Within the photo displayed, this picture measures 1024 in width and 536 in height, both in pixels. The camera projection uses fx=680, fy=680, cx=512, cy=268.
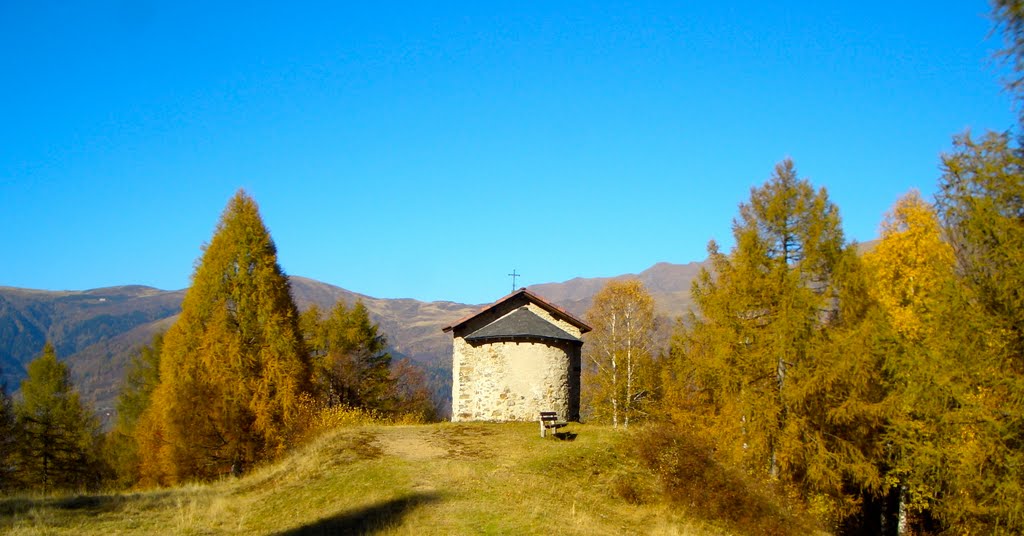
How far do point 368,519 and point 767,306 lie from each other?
514 inches

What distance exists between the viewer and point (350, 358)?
41875 millimetres

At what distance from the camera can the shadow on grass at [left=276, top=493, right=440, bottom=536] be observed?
570 inches

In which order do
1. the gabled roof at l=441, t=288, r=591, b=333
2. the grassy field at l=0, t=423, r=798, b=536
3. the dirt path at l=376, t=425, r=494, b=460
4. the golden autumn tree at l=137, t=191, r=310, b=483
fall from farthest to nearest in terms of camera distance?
the gabled roof at l=441, t=288, r=591, b=333
the golden autumn tree at l=137, t=191, r=310, b=483
the dirt path at l=376, t=425, r=494, b=460
the grassy field at l=0, t=423, r=798, b=536

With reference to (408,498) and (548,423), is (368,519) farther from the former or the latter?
(548,423)

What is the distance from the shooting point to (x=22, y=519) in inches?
594

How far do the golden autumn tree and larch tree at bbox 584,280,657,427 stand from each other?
16.8m

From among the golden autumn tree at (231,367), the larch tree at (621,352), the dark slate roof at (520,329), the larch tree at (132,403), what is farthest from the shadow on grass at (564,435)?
the larch tree at (132,403)

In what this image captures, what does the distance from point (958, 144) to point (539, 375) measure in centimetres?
1712

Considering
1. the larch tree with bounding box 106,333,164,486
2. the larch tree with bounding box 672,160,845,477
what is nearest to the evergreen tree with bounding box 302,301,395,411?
the larch tree with bounding box 106,333,164,486

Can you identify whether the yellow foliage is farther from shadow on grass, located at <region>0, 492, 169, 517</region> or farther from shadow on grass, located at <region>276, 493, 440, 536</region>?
shadow on grass, located at <region>0, 492, 169, 517</region>

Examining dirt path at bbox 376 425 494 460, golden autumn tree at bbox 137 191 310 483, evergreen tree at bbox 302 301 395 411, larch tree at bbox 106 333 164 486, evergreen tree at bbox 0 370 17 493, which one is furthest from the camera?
evergreen tree at bbox 302 301 395 411

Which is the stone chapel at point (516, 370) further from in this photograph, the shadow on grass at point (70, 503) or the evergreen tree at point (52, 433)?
the evergreen tree at point (52, 433)

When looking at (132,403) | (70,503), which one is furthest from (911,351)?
(132,403)

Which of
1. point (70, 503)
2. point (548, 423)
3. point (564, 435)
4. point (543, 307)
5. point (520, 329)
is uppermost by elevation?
point (543, 307)
